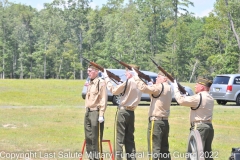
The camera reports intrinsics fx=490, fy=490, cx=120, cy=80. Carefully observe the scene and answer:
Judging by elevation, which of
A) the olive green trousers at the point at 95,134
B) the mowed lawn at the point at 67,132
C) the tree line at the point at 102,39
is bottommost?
the mowed lawn at the point at 67,132

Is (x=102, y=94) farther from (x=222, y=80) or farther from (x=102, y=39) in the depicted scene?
(x=102, y=39)

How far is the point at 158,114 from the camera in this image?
29.8 ft

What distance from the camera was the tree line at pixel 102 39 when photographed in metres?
75.7

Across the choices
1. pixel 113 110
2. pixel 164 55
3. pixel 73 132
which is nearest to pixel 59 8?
pixel 164 55

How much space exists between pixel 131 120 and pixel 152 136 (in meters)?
0.84

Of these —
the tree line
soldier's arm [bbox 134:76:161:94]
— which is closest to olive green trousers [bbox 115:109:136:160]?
soldier's arm [bbox 134:76:161:94]

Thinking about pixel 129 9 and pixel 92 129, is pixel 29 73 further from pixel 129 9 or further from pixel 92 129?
pixel 92 129

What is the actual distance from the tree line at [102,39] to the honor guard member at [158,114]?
5793 cm

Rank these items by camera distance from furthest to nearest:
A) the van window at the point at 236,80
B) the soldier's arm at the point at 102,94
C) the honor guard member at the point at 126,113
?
the van window at the point at 236,80 < the honor guard member at the point at 126,113 < the soldier's arm at the point at 102,94

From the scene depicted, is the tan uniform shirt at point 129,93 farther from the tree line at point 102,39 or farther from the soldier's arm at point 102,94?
the tree line at point 102,39

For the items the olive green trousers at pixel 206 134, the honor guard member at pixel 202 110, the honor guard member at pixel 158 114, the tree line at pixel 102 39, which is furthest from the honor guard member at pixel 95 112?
the tree line at pixel 102 39

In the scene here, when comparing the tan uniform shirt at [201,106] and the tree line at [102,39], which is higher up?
the tree line at [102,39]

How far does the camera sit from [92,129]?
9469 mm

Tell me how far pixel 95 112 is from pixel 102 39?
265 feet
